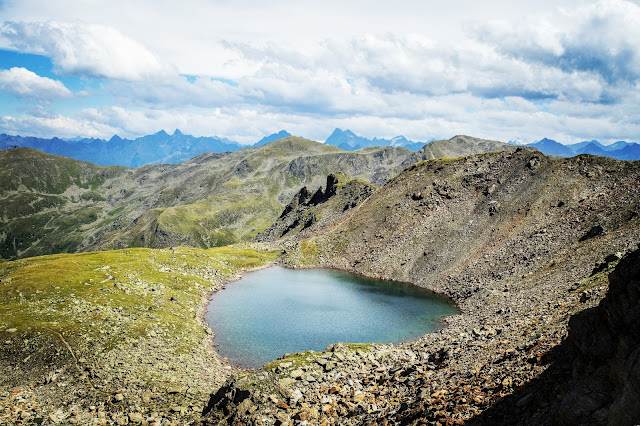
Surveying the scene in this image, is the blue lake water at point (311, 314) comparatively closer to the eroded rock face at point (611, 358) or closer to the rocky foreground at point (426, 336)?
the rocky foreground at point (426, 336)

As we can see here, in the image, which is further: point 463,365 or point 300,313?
point 300,313

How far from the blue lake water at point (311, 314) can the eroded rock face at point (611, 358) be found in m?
46.4

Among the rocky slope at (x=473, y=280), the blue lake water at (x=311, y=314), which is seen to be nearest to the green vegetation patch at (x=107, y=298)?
the blue lake water at (x=311, y=314)

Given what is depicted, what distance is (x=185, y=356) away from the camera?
188 ft

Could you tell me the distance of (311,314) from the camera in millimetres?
84875

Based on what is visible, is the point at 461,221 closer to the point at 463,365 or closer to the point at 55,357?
the point at 463,365

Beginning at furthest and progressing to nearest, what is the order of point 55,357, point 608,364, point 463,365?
point 55,357 < point 463,365 < point 608,364

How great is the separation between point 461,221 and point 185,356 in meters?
95.0

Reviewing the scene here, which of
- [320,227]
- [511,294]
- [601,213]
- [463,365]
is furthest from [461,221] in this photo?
[463,365]

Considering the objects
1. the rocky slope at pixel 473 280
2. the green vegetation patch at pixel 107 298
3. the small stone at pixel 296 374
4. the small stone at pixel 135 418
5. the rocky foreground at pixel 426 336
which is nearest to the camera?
the rocky foreground at pixel 426 336

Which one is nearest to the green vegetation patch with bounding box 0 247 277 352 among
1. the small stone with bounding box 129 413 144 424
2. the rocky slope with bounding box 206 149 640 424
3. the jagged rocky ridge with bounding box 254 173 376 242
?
the small stone with bounding box 129 413 144 424

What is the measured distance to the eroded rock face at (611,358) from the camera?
17.2 meters

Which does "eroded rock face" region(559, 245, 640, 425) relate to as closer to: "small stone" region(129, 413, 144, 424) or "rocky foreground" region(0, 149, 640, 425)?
"rocky foreground" region(0, 149, 640, 425)

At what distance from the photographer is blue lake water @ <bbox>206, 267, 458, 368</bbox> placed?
67.6 meters
